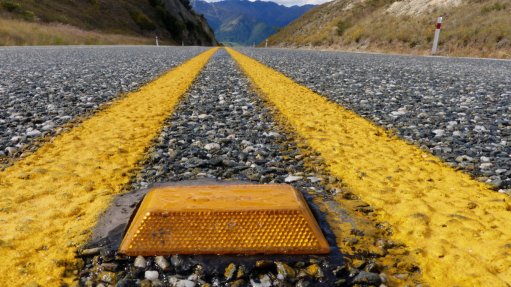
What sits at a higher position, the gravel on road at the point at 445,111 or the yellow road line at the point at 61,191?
the gravel on road at the point at 445,111

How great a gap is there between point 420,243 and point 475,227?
0.78ft

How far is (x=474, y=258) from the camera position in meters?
1.14

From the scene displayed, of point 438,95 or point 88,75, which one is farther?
point 88,75

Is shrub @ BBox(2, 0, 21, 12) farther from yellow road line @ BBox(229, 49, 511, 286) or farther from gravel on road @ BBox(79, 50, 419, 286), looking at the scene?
yellow road line @ BBox(229, 49, 511, 286)

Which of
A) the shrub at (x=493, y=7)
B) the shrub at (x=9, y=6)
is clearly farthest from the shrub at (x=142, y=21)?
the shrub at (x=493, y=7)

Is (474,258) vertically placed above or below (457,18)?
below

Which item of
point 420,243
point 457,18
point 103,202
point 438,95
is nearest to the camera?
point 420,243

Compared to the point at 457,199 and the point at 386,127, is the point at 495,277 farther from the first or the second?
the point at 386,127

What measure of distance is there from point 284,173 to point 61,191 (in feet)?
3.19

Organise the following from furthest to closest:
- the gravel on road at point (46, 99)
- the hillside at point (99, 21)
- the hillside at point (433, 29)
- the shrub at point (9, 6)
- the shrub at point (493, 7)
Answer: the shrub at point (9, 6), the hillside at point (99, 21), the shrub at point (493, 7), the hillside at point (433, 29), the gravel on road at point (46, 99)

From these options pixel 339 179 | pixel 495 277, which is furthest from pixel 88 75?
pixel 495 277

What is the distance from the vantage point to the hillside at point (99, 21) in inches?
933

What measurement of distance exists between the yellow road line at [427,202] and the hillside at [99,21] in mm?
21406

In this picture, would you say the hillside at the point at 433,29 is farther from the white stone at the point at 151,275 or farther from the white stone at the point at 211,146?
the white stone at the point at 151,275
